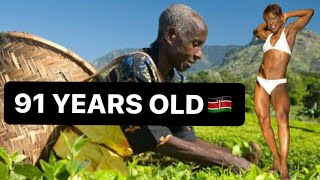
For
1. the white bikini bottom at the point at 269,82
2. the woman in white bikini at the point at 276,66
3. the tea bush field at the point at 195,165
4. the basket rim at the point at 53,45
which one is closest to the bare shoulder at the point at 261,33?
the woman in white bikini at the point at 276,66

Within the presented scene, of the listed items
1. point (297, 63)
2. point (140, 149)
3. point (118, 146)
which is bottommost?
point (297, 63)

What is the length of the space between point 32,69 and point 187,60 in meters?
1.14

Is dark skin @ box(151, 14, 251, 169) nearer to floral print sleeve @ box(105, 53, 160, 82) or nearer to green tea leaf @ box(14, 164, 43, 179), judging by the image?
floral print sleeve @ box(105, 53, 160, 82)

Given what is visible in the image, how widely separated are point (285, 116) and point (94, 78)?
4.60 feet

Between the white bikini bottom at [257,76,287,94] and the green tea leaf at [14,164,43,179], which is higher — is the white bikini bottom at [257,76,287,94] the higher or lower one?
the lower one

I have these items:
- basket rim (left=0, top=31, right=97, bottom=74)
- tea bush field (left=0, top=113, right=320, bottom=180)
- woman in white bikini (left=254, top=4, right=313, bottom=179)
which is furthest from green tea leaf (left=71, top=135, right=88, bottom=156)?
basket rim (left=0, top=31, right=97, bottom=74)

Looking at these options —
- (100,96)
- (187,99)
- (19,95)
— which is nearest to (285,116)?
(187,99)

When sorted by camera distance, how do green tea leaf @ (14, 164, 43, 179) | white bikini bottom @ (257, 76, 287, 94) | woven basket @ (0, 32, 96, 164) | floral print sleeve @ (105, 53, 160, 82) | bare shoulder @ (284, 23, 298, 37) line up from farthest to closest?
floral print sleeve @ (105, 53, 160, 82) < woven basket @ (0, 32, 96, 164) < white bikini bottom @ (257, 76, 287, 94) < bare shoulder @ (284, 23, 298, 37) < green tea leaf @ (14, 164, 43, 179)

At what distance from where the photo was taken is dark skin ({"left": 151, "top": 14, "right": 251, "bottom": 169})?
423cm

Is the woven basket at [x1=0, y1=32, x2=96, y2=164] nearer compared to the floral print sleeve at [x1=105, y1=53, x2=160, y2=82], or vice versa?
the woven basket at [x1=0, y1=32, x2=96, y2=164]

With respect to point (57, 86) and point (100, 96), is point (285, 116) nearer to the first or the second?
point (100, 96)

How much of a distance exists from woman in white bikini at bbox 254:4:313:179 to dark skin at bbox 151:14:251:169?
1.25 ft

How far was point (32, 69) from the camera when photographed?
436 cm

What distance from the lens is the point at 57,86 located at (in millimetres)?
4113
